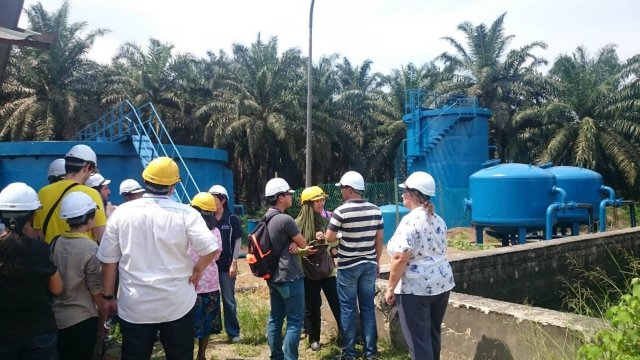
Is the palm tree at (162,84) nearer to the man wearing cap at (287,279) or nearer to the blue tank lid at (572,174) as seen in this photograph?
the blue tank lid at (572,174)

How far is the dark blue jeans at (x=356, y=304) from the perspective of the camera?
14.8 feet

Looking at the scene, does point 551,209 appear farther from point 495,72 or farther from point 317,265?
point 495,72

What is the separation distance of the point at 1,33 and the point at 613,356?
397 cm

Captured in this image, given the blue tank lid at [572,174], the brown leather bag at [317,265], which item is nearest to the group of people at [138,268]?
the brown leather bag at [317,265]

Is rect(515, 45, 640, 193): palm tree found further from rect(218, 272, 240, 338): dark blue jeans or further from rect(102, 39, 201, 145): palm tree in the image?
rect(218, 272, 240, 338): dark blue jeans

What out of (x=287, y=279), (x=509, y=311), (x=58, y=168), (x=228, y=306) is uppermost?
(x=58, y=168)

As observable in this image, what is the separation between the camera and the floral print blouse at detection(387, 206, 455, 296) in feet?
12.0

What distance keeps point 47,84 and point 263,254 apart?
2234 cm

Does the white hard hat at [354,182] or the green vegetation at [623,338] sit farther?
the white hard hat at [354,182]

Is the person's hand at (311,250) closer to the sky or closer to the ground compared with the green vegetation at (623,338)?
closer to the sky

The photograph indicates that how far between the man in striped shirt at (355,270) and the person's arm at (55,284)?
7.03ft

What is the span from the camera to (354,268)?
4543mm

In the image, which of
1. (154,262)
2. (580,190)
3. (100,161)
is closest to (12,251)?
(154,262)

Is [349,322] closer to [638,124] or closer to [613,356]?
[613,356]
